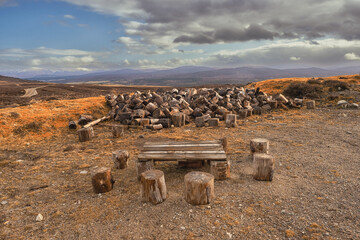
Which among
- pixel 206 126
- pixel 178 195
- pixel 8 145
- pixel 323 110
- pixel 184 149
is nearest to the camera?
pixel 178 195

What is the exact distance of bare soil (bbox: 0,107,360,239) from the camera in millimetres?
3879

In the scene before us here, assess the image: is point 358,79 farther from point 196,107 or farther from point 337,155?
point 337,155

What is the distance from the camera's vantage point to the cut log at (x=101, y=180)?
17.0 feet

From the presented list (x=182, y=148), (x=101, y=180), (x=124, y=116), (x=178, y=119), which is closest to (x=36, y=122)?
(x=124, y=116)

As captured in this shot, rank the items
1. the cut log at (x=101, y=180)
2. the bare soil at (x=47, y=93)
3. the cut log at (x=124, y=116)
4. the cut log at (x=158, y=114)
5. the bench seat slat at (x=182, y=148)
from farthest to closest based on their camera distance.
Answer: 1. the bare soil at (x=47, y=93)
2. the cut log at (x=124, y=116)
3. the cut log at (x=158, y=114)
4. the bench seat slat at (x=182, y=148)
5. the cut log at (x=101, y=180)

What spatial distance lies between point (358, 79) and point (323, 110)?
13.6 meters

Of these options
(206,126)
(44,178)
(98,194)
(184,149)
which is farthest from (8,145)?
(206,126)

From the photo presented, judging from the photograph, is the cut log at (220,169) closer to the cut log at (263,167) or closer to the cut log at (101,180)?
the cut log at (263,167)

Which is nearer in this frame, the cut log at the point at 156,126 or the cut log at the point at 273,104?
the cut log at the point at 156,126

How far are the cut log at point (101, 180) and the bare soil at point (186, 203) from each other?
6.9 inches

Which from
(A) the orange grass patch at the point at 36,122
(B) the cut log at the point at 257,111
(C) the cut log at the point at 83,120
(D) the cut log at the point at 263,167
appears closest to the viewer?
(D) the cut log at the point at 263,167

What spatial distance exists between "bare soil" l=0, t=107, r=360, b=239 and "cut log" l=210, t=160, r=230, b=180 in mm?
163

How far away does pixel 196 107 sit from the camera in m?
15.3

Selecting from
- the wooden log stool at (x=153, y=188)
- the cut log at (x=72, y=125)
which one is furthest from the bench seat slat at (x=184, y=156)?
the cut log at (x=72, y=125)
